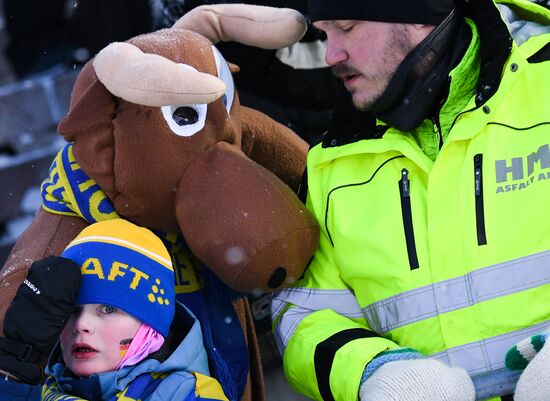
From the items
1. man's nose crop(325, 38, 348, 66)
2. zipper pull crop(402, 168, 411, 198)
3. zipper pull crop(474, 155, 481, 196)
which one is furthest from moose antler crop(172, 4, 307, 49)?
zipper pull crop(474, 155, 481, 196)

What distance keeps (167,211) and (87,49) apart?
6.61 ft

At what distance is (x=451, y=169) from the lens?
2.51 meters

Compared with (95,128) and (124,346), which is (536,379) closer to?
(124,346)

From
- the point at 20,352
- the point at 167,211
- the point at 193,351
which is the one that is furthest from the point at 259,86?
the point at 20,352

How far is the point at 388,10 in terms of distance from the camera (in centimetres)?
262

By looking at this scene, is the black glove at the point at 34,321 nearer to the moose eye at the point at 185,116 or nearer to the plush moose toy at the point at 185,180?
the plush moose toy at the point at 185,180

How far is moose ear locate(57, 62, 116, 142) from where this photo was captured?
258cm

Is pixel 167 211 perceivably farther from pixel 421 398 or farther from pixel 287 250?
pixel 421 398

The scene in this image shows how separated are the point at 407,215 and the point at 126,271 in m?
0.70

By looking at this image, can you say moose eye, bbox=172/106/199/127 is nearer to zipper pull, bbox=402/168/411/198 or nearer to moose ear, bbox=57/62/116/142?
moose ear, bbox=57/62/116/142

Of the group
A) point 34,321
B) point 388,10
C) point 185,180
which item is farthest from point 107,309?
point 388,10

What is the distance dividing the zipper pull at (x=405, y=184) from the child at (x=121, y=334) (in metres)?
0.62

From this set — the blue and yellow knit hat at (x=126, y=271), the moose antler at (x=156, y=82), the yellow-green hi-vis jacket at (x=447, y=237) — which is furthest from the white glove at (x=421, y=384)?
the moose antler at (x=156, y=82)

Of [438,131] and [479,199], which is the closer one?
[479,199]
